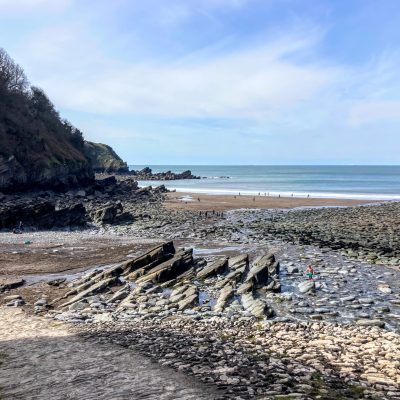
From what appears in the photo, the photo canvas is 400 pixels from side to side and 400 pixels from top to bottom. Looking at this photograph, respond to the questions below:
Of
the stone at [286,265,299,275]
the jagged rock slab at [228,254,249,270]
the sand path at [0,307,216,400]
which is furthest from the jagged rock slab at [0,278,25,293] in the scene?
the stone at [286,265,299,275]

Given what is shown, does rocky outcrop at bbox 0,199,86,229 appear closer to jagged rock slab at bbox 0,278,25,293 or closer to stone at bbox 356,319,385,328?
jagged rock slab at bbox 0,278,25,293

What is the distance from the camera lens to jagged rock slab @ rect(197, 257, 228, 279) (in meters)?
22.2

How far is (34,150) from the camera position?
2714 inches

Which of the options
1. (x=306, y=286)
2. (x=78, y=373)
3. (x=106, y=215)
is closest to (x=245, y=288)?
(x=306, y=286)

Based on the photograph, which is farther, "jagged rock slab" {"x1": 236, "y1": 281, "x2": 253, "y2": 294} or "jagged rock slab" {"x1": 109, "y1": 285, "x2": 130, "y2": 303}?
"jagged rock slab" {"x1": 236, "y1": 281, "x2": 253, "y2": 294}

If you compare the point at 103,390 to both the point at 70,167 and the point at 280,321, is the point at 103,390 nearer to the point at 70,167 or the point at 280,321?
the point at 280,321

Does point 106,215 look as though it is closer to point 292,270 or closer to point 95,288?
point 95,288

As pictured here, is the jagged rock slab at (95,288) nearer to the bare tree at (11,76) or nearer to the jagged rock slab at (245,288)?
the jagged rock slab at (245,288)

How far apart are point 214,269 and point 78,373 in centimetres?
1320

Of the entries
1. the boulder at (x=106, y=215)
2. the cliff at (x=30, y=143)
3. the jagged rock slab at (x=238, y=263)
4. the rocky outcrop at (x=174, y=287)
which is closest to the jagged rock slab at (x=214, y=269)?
the rocky outcrop at (x=174, y=287)

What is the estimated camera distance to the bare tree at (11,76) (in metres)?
73.6

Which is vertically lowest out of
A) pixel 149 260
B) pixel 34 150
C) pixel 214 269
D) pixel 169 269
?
pixel 214 269

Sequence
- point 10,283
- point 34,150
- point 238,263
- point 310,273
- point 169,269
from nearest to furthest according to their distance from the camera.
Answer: point 10,283
point 169,269
point 310,273
point 238,263
point 34,150

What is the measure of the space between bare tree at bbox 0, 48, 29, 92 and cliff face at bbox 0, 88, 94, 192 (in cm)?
178
